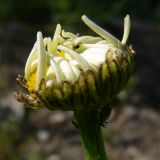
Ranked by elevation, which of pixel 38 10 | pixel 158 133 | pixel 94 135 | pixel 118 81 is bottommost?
pixel 158 133

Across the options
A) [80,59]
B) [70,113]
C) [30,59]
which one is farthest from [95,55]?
[70,113]

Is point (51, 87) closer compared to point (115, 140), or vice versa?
point (51, 87)

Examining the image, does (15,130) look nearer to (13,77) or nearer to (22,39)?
(13,77)

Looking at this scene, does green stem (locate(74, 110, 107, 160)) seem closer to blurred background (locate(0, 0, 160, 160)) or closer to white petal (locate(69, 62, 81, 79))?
white petal (locate(69, 62, 81, 79))

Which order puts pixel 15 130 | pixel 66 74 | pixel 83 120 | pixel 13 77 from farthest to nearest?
pixel 13 77 → pixel 15 130 → pixel 83 120 → pixel 66 74

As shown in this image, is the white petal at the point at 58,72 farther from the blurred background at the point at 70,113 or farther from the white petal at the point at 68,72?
the blurred background at the point at 70,113

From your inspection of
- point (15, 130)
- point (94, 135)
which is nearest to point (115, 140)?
point (15, 130)

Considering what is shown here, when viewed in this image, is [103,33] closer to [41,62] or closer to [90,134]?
[41,62]
